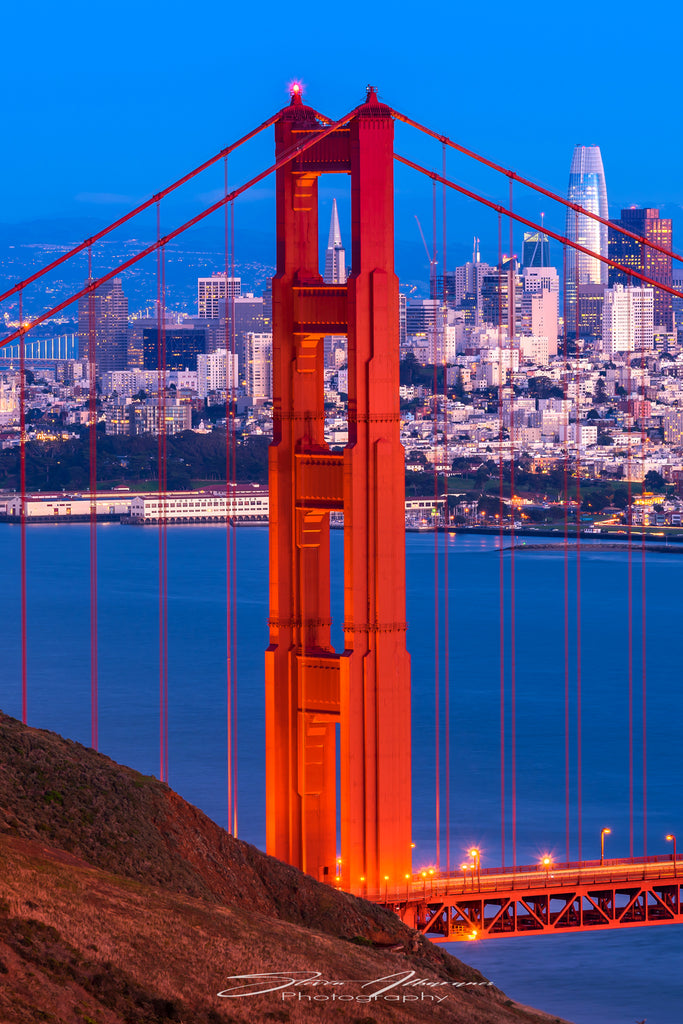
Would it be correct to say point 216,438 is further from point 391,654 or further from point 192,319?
point 391,654

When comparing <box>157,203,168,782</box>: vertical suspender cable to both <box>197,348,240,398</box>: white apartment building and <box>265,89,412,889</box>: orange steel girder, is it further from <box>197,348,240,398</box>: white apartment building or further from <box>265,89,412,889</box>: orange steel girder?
<box>197,348,240,398</box>: white apartment building

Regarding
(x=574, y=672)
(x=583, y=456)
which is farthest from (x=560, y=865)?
(x=583, y=456)

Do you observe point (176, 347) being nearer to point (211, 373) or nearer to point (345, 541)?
point (211, 373)

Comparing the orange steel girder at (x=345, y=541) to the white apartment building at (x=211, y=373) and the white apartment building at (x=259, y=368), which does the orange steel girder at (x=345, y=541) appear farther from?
the white apartment building at (x=211, y=373)

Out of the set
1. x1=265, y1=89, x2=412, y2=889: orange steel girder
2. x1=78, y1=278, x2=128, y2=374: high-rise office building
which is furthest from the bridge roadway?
x1=78, y1=278, x2=128, y2=374: high-rise office building
